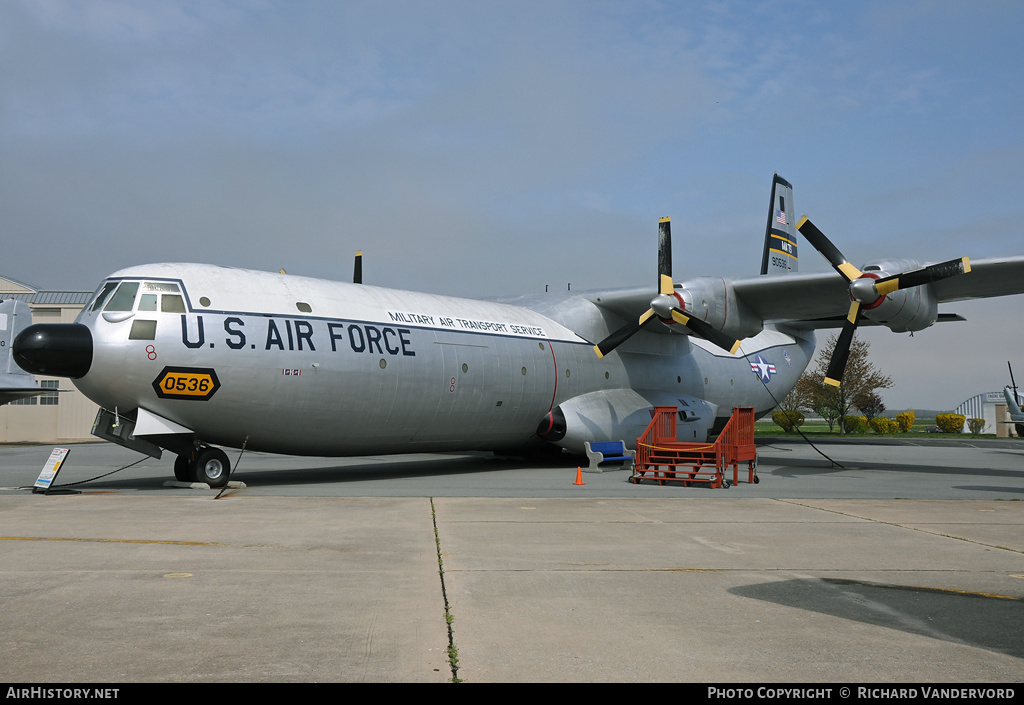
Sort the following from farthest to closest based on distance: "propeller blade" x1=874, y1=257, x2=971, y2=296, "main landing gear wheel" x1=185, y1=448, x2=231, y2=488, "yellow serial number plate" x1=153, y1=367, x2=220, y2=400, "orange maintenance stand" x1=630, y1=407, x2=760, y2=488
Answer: "propeller blade" x1=874, y1=257, x2=971, y2=296, "orange maintenance stand" x1=630, y1=407, x2=760, y2=488, "main landing gear wheel" x1=185, y1=448, x2=231, y2=488, "yellow serial number plate" x1=153, y1=367, x2=220, y2=400

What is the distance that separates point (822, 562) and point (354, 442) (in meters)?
10.7

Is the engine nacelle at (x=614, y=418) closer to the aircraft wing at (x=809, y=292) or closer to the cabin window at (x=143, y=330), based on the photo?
the aircraft wing at (x=809, y=292)

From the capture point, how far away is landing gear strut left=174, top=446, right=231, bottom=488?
1439 cm

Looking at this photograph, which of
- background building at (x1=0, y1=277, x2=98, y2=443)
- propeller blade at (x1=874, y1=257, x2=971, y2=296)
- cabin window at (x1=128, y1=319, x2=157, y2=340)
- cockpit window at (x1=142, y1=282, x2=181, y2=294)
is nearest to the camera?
cabin window at (x1=128, y1=319, x2=157, y2=340)

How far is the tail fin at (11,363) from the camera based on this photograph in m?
27.3

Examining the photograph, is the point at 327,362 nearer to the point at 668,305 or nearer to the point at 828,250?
the point at 668,305

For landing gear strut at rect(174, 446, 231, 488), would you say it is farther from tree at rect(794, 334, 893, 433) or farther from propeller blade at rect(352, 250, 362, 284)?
tree at rect(794, 334, 893, 433)

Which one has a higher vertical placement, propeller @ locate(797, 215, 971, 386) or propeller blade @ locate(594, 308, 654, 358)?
propeller @ locate(797, 215, 971, 386)

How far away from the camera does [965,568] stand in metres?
7.26

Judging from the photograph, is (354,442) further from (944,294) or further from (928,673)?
(944,294)

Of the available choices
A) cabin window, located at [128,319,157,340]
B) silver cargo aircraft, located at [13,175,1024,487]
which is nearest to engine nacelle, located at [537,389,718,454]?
silver cargo aircraft, located at [13,175,1024,487]

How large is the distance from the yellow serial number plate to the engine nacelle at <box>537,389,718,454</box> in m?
9.13

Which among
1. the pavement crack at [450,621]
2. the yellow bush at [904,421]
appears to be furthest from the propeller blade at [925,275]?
the yellow bush at [904,421]

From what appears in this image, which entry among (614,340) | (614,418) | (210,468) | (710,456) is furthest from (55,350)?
(614,340)
